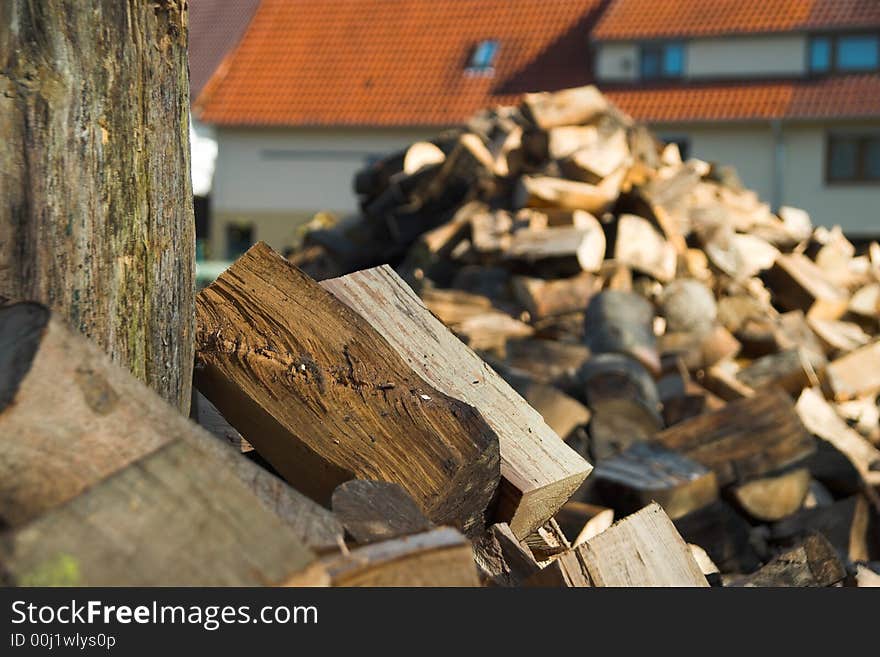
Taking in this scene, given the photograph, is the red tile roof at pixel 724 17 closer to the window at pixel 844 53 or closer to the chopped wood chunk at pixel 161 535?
the window at pixel 844 53

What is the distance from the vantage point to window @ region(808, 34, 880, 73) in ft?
75.6

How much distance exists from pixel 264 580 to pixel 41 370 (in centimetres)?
47

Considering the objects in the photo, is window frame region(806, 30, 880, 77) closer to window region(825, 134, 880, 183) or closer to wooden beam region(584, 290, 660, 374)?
window region(825, 134, 880, 183)

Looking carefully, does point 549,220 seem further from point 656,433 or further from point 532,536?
point 532,536

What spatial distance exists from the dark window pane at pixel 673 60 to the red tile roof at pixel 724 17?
51 centimetres

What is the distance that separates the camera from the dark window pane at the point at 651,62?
24.3 m

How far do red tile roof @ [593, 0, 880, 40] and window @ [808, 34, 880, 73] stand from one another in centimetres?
48

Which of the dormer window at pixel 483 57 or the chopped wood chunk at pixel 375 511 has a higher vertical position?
the chopped wood chunk at pixel 375 511

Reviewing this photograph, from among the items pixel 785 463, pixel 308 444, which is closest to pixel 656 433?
pixel 785 463

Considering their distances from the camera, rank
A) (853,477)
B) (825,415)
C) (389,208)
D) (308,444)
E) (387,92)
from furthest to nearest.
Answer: (387,92) < (389,208) < (825,415) < (853,477) < (308,444)

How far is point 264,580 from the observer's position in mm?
1736

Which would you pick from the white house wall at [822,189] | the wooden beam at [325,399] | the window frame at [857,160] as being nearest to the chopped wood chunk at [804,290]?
the wooden beam at [325,399]

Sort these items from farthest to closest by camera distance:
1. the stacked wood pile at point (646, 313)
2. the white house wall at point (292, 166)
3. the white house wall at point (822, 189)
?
the white house wall at point (292, 166) → the white house wall at point (822, 189) → the stacked wood pile at point (646, 313)
